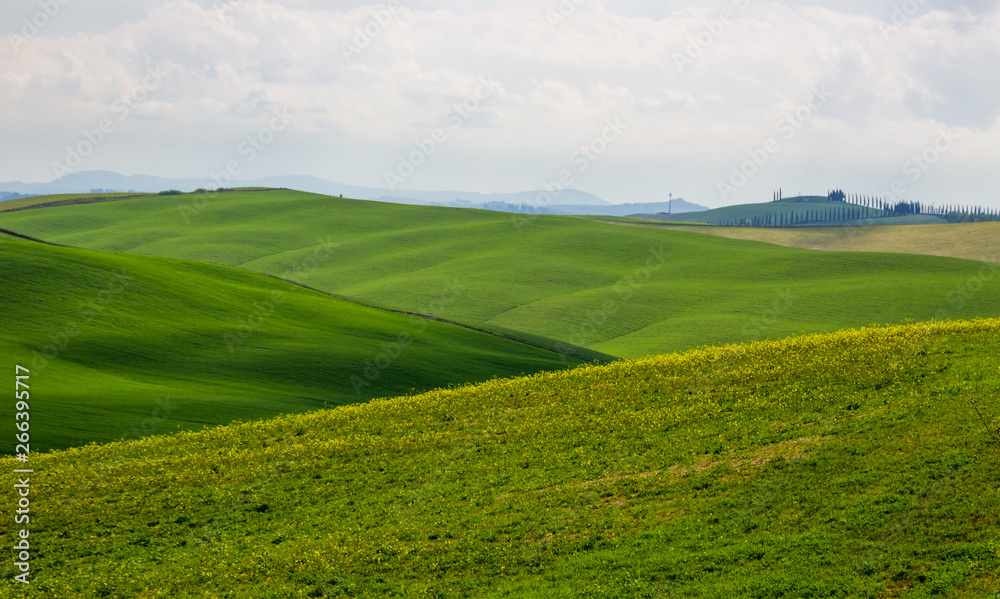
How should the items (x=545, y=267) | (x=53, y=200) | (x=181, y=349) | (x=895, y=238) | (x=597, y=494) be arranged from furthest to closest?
(x=53, y=200), (x=895, y=238), (x=545, y=267), (x=181, y=349), (x=597, y=494)

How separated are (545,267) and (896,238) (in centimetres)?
7456

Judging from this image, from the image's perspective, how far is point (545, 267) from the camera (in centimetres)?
10869

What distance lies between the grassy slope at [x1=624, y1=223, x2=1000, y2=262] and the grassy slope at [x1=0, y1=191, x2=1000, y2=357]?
16.6 meters

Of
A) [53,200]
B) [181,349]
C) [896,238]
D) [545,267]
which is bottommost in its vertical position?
[181,349]

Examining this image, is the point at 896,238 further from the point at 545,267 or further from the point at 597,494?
the point at 597,494

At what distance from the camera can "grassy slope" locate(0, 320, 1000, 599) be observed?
13.7 m

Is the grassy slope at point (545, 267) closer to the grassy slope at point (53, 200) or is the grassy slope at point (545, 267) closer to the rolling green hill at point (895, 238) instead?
the grassy slope at point (53, 200)

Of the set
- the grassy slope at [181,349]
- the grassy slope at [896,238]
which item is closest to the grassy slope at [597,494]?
the grassy slope at [181,349]

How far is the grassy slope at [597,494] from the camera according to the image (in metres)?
13.7

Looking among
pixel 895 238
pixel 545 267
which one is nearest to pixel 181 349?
pixel 545 267

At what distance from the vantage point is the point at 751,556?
13.9 meters

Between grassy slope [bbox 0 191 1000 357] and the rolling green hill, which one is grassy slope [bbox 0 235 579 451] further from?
the rolling green hill

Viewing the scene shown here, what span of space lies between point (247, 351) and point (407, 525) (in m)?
29.6

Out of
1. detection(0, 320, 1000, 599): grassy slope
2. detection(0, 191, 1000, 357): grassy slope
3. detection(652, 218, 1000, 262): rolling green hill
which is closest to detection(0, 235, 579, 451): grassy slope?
detection(0, 320, 1000, 599): grassy slope
